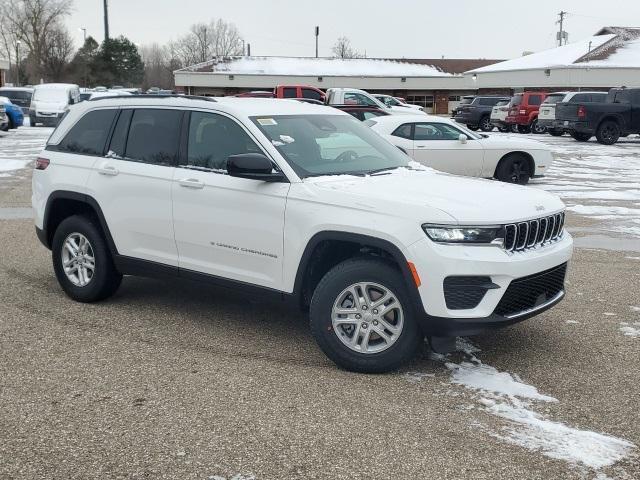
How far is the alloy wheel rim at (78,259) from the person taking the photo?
6520 millimetres

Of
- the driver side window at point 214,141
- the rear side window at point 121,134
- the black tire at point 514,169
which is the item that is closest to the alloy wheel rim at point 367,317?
the driver side window at point 214,141

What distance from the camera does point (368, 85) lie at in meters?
58.8

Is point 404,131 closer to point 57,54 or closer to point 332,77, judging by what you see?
point 332,77

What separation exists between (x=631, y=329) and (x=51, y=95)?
1380 inches

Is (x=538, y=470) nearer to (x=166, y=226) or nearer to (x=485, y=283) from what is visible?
(x=485, y=283)

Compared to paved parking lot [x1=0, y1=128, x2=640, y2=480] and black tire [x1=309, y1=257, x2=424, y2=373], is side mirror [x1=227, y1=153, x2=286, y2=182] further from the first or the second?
paved parking lot [x1=0, y1=128, x2=640, y2=480]

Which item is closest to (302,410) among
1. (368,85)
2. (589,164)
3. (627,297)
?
(627,297)

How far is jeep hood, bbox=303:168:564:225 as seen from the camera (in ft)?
15.3

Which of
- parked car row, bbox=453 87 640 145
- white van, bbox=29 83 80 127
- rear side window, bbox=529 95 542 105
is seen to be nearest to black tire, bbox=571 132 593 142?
parked car row, bbox=453 87 640 145

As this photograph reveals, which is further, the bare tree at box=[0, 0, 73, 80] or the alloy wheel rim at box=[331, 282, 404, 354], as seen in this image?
the bare tree at box=[0, 0, 73, 80]

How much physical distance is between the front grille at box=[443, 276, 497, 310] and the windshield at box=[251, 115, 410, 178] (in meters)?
1.34

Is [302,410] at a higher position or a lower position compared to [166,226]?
lower

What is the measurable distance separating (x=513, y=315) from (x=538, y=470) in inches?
49.5

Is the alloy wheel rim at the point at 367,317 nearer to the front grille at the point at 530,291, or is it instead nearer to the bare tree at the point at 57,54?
the front grille at the point at 530,291
